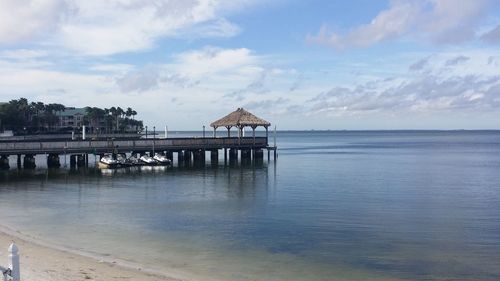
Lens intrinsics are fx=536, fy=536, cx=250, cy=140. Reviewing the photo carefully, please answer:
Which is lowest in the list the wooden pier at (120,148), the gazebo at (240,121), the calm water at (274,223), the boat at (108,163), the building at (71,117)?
the calm water at (274,223)

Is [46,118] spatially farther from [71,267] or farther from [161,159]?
[71,267]

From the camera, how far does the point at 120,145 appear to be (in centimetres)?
5794

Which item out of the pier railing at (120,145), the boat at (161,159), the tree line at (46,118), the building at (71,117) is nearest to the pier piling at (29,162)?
the pier railing at (120,145)

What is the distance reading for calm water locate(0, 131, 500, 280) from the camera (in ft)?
55.1

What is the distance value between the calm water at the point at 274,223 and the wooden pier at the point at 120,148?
28.1 ft

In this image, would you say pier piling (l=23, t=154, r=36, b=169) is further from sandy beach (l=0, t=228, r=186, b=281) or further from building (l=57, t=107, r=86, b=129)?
building (l=57, t=107, r=86, b=129)

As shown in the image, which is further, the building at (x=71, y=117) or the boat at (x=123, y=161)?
the building at (x=71, y=117)

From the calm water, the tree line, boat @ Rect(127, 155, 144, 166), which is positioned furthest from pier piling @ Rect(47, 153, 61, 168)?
the tree line

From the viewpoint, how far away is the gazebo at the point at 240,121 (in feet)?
219

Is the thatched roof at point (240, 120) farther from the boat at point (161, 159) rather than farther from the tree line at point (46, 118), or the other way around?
the tree line at point (46, 118)

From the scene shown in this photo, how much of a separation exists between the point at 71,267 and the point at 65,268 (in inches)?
9.9

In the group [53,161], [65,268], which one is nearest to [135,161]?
[53,161]

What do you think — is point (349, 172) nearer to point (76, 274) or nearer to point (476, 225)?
point (476, 225)

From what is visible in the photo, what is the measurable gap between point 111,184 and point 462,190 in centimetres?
2567
